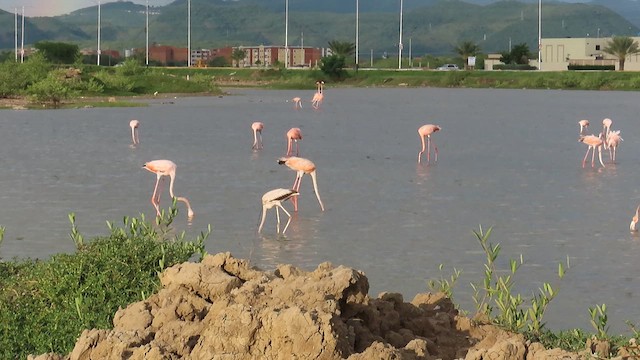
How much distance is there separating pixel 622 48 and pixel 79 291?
364ft

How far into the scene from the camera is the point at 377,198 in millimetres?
15953

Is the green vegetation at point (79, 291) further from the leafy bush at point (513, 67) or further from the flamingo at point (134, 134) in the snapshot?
the leafy bush at point (513, 67)

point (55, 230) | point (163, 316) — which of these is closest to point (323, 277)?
point (163, 316)

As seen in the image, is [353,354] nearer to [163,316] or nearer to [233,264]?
[163,316]

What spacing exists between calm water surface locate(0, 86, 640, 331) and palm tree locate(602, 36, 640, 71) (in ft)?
271

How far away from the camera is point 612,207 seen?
15148mm

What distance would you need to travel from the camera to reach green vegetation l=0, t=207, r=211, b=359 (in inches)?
264

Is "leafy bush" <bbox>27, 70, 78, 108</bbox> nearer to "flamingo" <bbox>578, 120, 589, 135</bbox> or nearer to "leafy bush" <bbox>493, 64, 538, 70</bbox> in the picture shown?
"flamingo" <bbox>578, 120, 589, 135</bbox>

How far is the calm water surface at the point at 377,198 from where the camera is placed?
10672mm

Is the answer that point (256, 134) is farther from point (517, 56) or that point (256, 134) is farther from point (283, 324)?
point (517, 56)

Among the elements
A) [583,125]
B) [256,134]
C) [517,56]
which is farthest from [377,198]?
[517,56]

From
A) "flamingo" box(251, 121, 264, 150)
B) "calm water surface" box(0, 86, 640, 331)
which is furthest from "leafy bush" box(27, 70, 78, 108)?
"flamingo" box(251, 121, 264, 150)

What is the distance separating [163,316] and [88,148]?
62.6 feet

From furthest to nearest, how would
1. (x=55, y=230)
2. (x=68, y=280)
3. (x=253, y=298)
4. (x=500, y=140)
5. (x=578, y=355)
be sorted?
(x=500, y=140) < (x=55, y=230) < (x=68, y=280) < (x=253, y=298) < (x=578, y=355)
